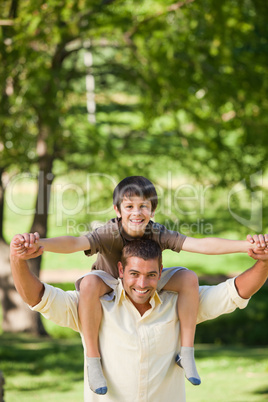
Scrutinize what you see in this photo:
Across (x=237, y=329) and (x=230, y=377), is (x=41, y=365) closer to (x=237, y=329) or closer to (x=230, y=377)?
(x=230, y=377)

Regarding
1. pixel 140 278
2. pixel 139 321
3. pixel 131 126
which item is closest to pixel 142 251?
pixel 140 278

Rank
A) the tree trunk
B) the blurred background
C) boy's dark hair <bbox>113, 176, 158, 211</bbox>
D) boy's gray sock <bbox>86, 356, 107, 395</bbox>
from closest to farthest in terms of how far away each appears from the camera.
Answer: boy's gray sock <bbox>86, 356, 107, 395</bbox>, boy's dark hair <bbox>113, 176, 158, 211</bbox>, the blurred background, the tree trunk

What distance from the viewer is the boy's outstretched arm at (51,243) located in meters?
2.17

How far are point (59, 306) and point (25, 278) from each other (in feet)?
0.78

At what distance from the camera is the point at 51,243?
8.14 ft

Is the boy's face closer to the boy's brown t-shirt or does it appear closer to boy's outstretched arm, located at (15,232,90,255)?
the boy's brown t-shirt

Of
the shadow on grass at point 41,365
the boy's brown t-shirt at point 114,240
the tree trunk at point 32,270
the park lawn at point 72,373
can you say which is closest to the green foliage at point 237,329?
the park lawn at point 72,373

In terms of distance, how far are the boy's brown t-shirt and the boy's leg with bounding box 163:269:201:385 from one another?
28 centimetres

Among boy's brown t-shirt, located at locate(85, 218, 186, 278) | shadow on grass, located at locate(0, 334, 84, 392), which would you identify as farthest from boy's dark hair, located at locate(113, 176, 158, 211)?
shadow on grass, located at locate(0, 334, 84, 392)

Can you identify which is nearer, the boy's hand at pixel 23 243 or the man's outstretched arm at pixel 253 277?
the boy's hand at pixel 23 243

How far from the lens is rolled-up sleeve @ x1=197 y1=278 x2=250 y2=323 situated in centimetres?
252

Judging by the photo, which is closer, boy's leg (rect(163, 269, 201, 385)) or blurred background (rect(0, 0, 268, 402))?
boy's leg (rect(163, 269, 201, 385))

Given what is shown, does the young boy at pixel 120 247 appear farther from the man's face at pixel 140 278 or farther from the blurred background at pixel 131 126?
the blurred background at pixel 131 126

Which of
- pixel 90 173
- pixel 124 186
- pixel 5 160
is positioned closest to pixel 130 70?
pixel 90 173
